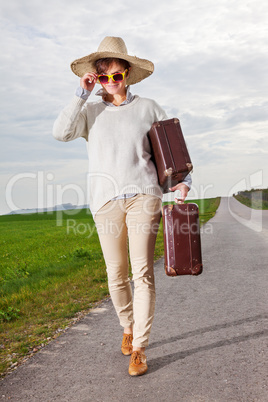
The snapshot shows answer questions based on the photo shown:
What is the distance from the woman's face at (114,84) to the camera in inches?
142

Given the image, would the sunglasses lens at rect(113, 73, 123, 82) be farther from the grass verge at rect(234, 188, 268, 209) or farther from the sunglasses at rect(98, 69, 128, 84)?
the grass verge at rect(234, 188, 268, 209)

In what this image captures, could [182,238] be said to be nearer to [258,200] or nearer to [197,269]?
[197,269]

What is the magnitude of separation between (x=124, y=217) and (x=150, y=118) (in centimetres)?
83

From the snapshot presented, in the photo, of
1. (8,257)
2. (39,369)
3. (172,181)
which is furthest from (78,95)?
(8,257)

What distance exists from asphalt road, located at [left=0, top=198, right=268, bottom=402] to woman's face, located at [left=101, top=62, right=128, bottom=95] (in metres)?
2.21

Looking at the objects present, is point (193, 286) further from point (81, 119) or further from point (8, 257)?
point (8, 257)

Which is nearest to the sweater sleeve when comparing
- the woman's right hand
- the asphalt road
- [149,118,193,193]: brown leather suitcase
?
the woman's right hand

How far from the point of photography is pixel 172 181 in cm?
371

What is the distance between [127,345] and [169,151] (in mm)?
1699

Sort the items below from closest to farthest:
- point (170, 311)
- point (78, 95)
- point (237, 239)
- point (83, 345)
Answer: point (78, 95) < point (83, 345) < point (170, 311) < point (237, 239)

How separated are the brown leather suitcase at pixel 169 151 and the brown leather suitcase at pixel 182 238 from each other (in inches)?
10.0

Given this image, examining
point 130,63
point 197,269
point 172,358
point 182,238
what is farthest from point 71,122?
point 172,358

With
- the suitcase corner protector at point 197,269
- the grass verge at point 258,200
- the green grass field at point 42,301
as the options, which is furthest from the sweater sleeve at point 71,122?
the grass verge at point 258,200

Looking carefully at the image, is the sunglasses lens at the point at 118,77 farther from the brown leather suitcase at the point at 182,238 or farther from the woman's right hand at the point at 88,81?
the brown leather suitcase at the point at 182,238
